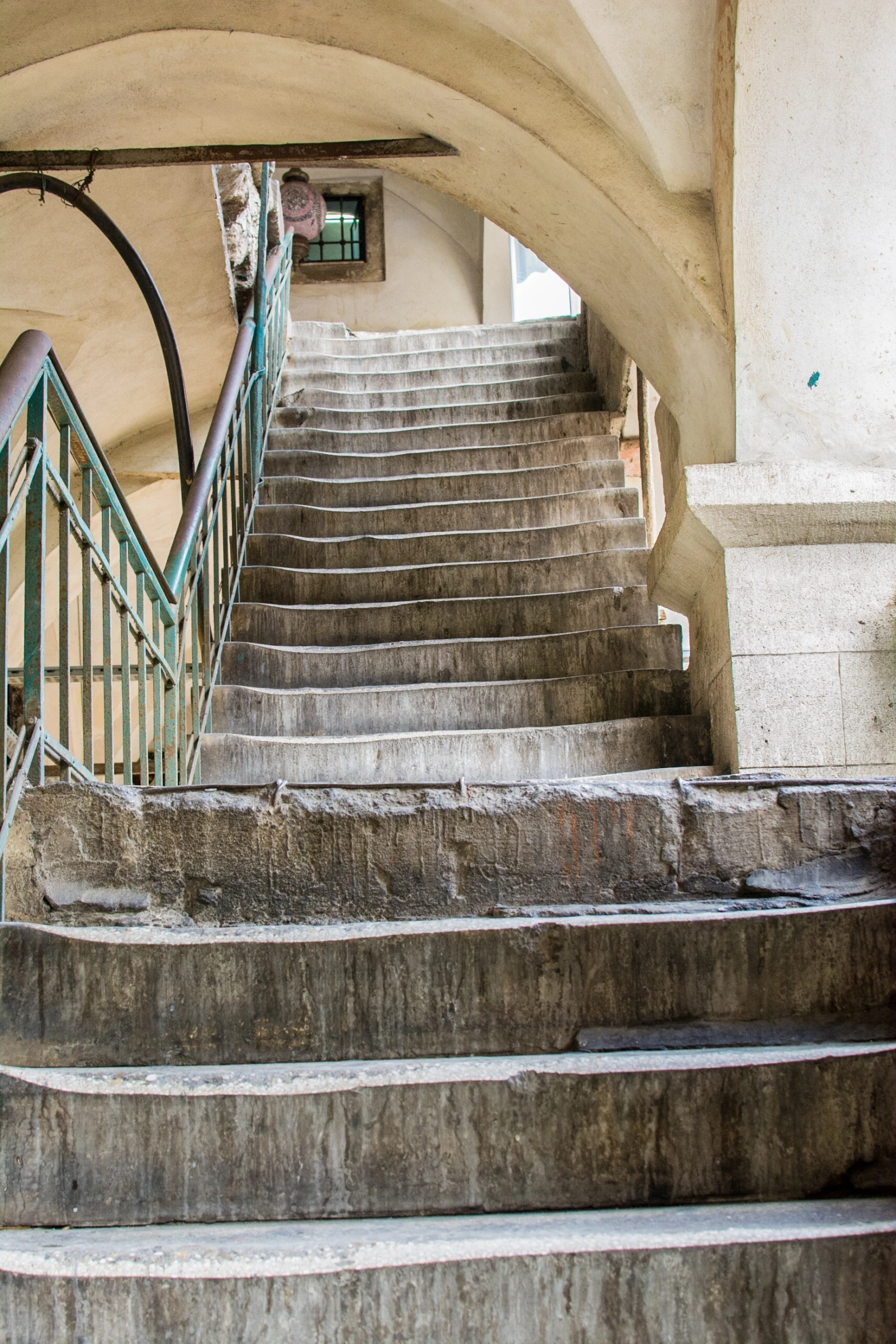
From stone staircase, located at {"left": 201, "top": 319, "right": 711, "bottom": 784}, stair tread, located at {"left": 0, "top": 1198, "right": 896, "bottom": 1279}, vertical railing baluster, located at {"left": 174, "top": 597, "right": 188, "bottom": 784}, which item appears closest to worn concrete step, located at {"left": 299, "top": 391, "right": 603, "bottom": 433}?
stone staircase, located at {"left": 201, "top": 319, "right": 711, "bottom": 784}

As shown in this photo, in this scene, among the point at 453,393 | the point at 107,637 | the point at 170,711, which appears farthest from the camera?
the point at 453,393

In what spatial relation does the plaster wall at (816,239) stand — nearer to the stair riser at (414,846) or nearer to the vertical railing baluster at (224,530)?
the stair riser at (414,846)

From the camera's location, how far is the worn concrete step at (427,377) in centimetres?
660

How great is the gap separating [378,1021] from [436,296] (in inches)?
485

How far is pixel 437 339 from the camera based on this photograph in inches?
299

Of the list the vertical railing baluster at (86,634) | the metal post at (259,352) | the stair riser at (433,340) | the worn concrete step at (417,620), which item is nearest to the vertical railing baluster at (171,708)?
the vertical railing baluster at (86,634)

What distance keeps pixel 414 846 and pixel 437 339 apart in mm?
5992

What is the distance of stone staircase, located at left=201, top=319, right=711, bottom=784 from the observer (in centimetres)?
327

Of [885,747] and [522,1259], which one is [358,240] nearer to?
[885,747]

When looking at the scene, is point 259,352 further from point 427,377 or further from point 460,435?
point 427,377

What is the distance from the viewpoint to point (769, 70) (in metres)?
2.94

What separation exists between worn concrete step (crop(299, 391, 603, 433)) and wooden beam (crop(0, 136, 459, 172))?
7.10 ft

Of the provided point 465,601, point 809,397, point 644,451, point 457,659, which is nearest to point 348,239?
point 644,451

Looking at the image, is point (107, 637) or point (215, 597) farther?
point (215, 597)
